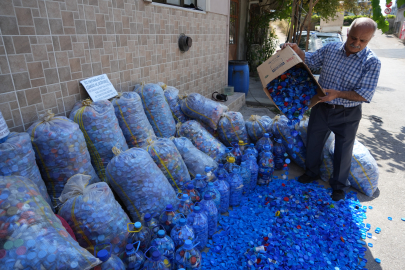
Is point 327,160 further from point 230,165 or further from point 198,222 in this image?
point 198,222

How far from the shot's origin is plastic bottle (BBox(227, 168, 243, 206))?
249cm

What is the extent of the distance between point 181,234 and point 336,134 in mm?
1961

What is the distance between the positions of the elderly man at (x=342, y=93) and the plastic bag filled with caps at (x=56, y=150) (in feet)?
6.99

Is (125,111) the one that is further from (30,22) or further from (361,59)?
(361,59)

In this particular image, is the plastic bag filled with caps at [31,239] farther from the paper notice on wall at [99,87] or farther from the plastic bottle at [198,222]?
the paper notice on wall at [99,87]

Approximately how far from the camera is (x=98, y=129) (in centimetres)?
216

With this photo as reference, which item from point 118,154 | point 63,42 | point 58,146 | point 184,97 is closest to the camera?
point 58,146

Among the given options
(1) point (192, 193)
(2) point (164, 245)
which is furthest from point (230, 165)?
(2) point (164, 245)

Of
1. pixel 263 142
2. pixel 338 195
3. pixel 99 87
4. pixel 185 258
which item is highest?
pixel 99 87

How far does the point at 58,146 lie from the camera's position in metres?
1.83

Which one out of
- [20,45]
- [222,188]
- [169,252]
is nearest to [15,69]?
[20,45]

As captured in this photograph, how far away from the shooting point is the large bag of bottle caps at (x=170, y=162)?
2.23m

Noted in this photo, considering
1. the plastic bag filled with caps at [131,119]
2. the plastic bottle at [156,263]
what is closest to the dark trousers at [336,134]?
the plastic bag filled with caps at [131,119]

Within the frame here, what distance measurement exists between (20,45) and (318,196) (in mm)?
3059
